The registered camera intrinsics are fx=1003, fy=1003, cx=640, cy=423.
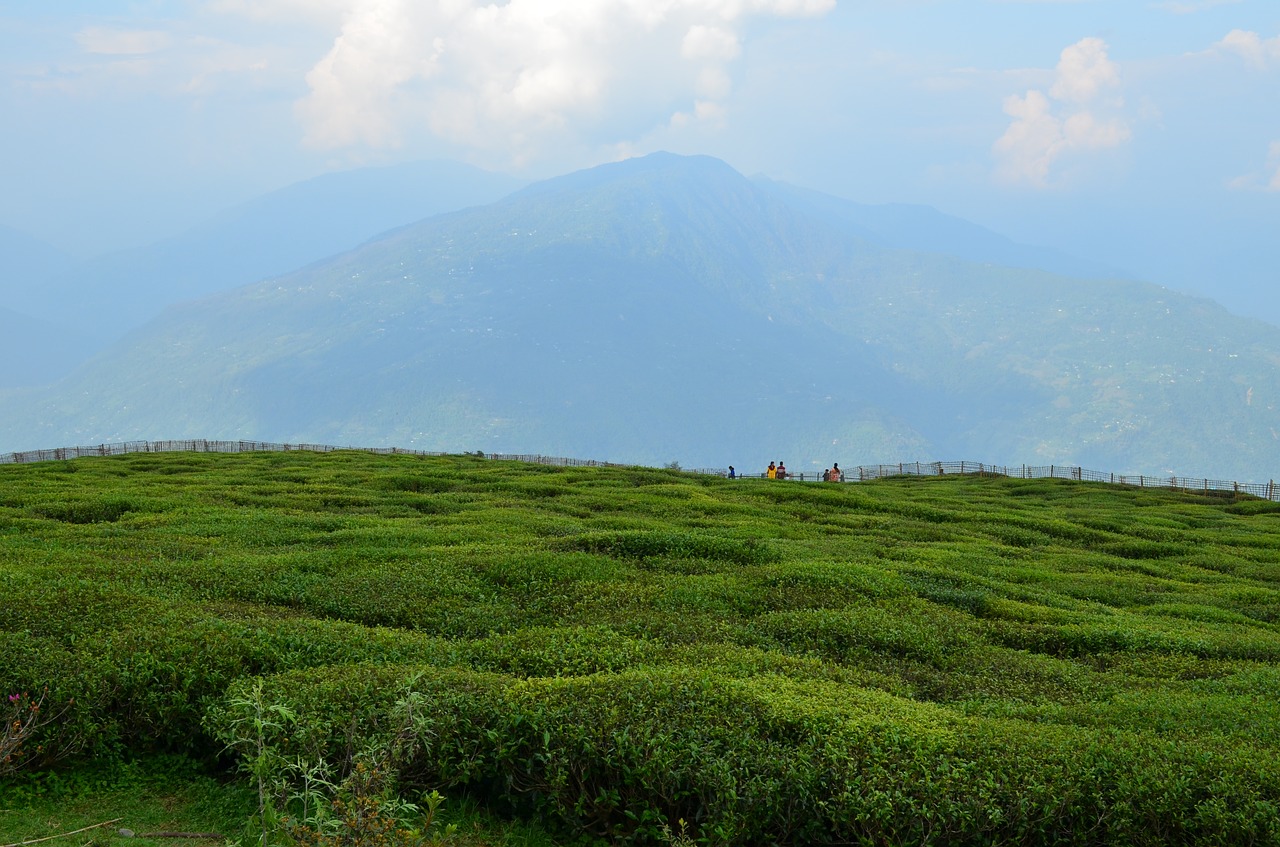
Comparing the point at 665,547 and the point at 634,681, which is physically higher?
the point at 665,547

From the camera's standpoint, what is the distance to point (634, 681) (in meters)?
9.26

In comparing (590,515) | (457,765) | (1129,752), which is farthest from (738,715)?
(590,515)

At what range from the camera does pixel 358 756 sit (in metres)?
6.79

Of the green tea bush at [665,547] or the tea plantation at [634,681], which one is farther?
the green tea bush at [665,547]

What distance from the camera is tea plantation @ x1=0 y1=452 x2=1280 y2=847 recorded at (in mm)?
7680

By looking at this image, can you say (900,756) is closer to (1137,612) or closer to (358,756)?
(358,756)

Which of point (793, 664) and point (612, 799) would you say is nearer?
point (612, 799)

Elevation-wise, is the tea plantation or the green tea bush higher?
the green tea bush

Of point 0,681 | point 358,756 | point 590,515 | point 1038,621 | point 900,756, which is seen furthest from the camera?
point 590,515

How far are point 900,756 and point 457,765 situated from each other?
363cm

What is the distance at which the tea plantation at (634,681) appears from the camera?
7680 millimetres

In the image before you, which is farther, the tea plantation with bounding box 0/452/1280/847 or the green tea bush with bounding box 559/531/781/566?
the green tea bush with bounding box 559/531/781/566

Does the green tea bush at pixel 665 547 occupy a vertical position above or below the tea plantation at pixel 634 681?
above

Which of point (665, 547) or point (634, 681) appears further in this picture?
point (665, 547)
